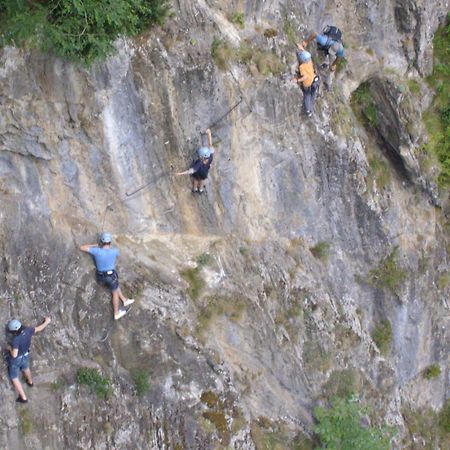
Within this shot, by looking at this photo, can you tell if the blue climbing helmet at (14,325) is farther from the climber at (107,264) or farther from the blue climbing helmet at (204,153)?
the blue climbing helmet at (204,153)

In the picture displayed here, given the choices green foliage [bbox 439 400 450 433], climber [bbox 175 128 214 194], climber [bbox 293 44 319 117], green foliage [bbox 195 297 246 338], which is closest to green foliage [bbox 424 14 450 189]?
climber [bbox 293 44 319 117]

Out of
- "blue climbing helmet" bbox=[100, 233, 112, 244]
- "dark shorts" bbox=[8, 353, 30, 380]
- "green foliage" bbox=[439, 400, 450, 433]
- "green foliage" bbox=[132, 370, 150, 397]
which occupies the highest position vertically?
"blue climbing helmet" bbox=[100, 233, 112, 244]

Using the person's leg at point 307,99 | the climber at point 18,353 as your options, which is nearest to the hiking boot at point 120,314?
the climber at point 18,353

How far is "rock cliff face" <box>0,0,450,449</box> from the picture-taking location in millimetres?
11352

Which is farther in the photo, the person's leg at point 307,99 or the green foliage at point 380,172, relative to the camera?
the green foliage at point 380,172

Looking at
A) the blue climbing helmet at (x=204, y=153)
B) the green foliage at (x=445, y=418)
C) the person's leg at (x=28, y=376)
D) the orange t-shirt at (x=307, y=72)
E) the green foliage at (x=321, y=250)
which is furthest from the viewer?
the green foliage at (x=445, y=418)

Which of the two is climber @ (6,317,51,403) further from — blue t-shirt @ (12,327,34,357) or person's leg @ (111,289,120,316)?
person's leg @ (111,289,120,316)

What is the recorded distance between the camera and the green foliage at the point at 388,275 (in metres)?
16.5

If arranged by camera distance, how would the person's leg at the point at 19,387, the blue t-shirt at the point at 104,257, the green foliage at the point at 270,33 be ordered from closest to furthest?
the person's leg at the point at 19,387 → the blue t-shirt at the point at 104,257 → the green foliage at the point at 270,33

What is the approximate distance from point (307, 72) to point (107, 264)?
7.19 metres

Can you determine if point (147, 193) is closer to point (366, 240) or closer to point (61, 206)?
point (61, 206)

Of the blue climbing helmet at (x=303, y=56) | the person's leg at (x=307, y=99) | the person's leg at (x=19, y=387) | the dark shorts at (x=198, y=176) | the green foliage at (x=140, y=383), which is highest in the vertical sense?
the blue climbing helmet at (x=303, y=56)

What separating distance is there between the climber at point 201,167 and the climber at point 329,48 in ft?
14.8

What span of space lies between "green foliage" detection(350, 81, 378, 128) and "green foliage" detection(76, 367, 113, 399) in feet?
36.2
